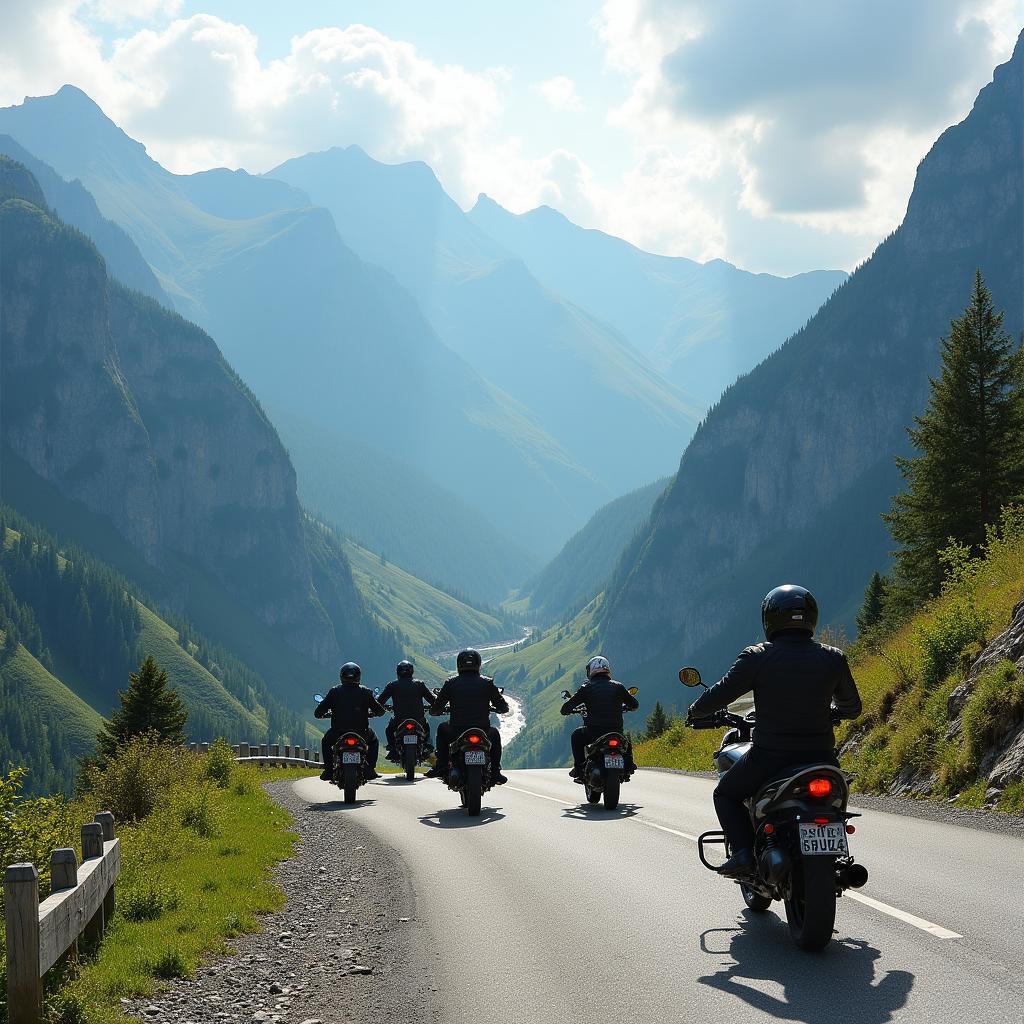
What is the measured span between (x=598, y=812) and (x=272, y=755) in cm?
2670

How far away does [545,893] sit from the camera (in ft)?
35.8

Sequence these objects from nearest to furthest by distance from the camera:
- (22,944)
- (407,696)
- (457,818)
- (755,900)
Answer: (22,944) < (755,900) < (457,818) < (407,696)

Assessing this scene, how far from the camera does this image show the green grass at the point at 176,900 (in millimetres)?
7988

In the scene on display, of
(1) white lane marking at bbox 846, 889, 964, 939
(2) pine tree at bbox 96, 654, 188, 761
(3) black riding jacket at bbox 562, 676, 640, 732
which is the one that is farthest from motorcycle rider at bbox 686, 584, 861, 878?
(2) pine tree at bbox 96, 654, 188, 761

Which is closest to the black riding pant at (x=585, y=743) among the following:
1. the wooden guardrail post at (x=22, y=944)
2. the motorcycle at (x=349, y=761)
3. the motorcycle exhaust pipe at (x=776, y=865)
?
the motorcycle at (x=349, y=761)

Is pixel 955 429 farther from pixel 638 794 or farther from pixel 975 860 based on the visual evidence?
pixel 975 860

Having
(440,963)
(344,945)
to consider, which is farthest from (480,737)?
(440,963)

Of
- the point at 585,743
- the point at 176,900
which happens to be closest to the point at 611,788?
the point at 585,743

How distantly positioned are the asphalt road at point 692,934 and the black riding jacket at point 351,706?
24.3ft

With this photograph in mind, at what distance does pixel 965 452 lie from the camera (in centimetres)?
3741

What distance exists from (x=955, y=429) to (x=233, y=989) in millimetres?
34856

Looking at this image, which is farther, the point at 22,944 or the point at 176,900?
the point at 176,900

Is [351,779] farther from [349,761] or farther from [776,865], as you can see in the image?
[776,865]

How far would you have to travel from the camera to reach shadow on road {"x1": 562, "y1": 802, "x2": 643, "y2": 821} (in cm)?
1695
